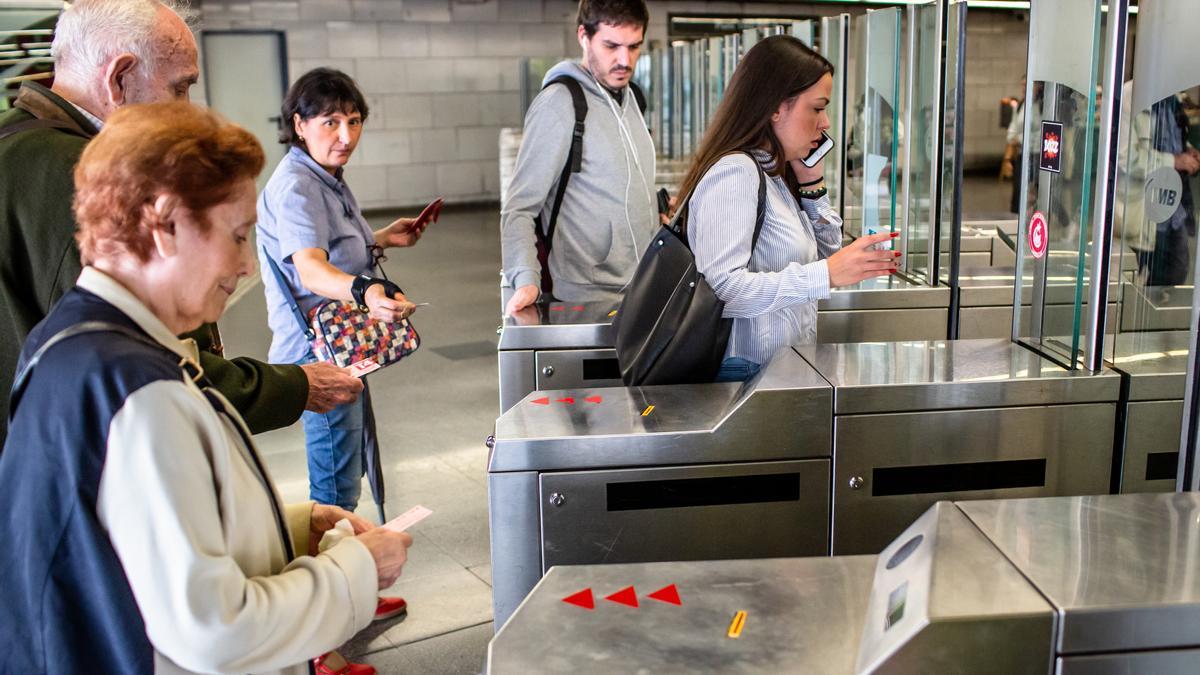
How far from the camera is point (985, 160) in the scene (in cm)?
1661

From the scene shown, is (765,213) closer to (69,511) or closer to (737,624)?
(737,624)

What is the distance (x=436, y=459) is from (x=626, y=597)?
9.42ft

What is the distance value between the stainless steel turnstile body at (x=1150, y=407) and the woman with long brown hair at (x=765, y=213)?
54cm

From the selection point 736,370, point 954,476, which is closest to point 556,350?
point 736,370

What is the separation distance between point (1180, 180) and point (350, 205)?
191 cm

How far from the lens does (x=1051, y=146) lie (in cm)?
229

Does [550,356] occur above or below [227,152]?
below

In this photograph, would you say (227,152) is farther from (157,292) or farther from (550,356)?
(550,356)

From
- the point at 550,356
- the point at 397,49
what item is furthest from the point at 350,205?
the point at 397,49

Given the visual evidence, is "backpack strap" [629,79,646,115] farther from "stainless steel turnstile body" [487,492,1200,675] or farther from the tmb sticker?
"stainless steel turnstile body" [487,492,1200,675]

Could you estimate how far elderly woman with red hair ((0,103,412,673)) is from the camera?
1055 mm

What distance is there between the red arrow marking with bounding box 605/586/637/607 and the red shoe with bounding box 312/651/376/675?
1.27 meters

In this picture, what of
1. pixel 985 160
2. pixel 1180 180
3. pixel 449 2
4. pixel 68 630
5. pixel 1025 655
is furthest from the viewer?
pixel 985 160

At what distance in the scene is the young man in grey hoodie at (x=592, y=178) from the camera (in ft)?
9.18
